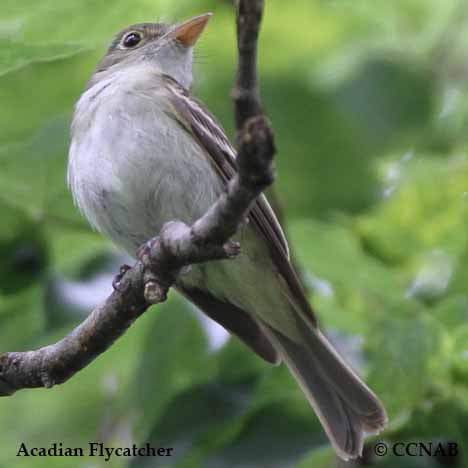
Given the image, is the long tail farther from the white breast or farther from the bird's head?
the bird's head

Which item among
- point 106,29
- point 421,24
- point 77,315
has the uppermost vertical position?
point 106,29

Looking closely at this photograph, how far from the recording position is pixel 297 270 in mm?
5141

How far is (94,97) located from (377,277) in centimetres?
162

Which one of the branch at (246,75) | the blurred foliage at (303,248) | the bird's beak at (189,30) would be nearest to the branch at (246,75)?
the branch at (246,75)

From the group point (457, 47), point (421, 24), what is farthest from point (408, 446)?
point (457, 47)

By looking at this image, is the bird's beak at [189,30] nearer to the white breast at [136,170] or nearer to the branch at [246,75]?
the white breast at [136,170]

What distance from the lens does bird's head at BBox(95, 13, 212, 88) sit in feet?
17.3

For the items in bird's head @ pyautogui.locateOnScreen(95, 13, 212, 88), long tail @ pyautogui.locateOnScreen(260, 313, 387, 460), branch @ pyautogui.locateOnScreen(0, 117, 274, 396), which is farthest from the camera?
bird's head @ pyautogui.locateOnScreen(95, 13, 212, 88)

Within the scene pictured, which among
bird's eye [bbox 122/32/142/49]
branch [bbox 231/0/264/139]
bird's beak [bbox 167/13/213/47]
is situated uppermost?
branch [bbox 231/0/264/139]

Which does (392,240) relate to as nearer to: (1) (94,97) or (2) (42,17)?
(1) (94,97)

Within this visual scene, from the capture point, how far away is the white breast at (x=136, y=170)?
444 cm

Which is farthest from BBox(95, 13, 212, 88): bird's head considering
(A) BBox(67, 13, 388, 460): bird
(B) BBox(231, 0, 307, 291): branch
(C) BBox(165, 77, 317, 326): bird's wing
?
(B) BBox(231, 0, 307, 291): branch

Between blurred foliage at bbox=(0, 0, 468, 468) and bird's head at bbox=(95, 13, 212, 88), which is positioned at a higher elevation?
bird's head at bbox=(95, 13, 212, 88)

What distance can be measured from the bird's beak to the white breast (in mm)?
560
